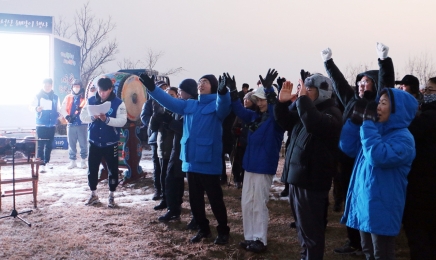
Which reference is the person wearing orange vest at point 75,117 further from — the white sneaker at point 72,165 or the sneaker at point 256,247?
the sneaker at point 256,247

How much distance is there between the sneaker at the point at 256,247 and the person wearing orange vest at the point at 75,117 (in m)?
6.86

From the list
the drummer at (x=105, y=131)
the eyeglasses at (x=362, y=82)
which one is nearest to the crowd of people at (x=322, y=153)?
the eyeglasses at (x=362, y=82)

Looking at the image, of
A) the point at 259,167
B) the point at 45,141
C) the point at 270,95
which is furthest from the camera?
the point at 45,141

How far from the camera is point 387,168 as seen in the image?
270cm

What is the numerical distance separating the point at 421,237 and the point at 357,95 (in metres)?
1.59

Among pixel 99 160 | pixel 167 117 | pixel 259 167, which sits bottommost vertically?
pixel 99 160

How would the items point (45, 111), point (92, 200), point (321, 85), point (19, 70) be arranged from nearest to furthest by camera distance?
1. point (321, 85)
2. point (92, 200)
3. point (45, 111)
4. point (19, 70)

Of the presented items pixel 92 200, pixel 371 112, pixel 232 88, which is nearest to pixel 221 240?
pixel 232 88

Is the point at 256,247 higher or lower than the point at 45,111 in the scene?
lower

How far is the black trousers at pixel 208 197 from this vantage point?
4.37 meters

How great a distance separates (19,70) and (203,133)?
36.1 ft

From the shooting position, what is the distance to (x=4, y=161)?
576 cm

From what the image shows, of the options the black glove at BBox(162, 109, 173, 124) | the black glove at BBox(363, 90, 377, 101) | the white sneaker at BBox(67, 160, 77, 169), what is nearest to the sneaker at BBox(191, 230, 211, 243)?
the black glove at BBox(162, 109, 173, 124)

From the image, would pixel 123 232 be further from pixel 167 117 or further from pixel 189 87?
pixel 189 87
